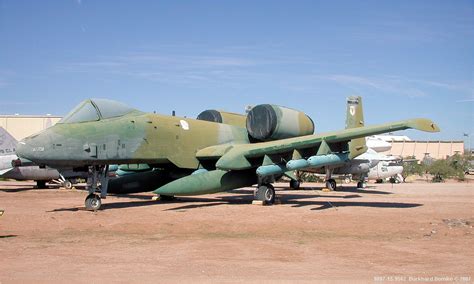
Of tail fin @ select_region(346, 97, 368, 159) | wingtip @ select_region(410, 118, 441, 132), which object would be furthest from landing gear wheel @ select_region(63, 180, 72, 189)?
wingtip @ select_region(410, 118, 441, 132)

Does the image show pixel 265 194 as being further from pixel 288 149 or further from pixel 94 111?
pixel 94 111

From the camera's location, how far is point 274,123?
1864cm

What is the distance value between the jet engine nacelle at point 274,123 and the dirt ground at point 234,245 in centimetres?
432

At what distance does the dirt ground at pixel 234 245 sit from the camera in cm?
656

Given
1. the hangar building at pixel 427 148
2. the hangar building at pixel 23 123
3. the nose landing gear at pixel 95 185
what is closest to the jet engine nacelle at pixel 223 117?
the nose landing gear at pixel 95 185

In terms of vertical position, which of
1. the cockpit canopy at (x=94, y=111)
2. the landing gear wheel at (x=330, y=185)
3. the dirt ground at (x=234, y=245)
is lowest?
the dirt ground at (x=234, y=245)

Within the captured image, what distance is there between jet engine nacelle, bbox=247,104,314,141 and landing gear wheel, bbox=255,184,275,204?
2.11 metres

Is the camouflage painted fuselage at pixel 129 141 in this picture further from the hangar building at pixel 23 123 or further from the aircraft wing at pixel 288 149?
the hangar building at pixel 23 123

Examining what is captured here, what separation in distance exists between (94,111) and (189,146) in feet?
12.4

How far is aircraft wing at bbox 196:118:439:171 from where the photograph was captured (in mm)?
15814

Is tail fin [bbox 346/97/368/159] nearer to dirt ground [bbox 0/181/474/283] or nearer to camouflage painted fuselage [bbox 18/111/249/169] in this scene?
camouflage painted fuselage [bbox 18/111/249/169]

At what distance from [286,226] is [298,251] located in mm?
3428

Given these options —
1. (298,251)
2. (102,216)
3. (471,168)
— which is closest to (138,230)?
(102,216)

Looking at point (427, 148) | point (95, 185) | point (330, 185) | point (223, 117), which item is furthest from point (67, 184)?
point (427, 148)
